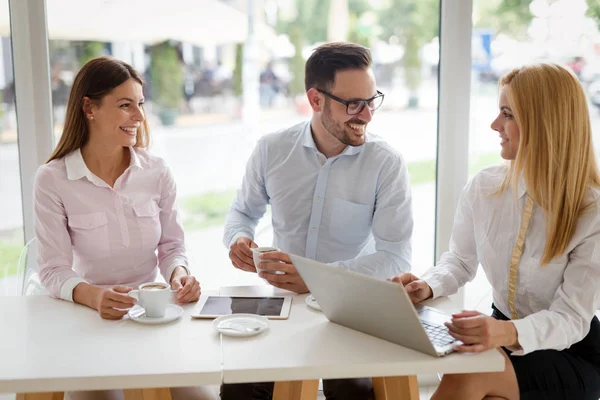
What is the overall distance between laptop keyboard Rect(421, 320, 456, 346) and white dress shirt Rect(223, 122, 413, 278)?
0.60 m

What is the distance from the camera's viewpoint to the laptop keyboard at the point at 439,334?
1577 mm

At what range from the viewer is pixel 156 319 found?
68.2 inches

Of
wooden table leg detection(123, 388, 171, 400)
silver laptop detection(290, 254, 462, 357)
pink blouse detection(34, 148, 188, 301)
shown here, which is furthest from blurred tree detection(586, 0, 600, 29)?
wooden table leg detection(123, 388, 171, 400)

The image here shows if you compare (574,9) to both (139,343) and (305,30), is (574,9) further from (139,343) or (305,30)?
(139,343)

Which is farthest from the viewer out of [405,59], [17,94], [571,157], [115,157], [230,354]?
[405,59]

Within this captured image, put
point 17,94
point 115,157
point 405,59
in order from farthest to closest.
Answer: point 405,59
point 17,94
point 115,157

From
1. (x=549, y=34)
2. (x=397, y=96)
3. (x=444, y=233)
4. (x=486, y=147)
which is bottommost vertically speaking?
(x=444, y=233)

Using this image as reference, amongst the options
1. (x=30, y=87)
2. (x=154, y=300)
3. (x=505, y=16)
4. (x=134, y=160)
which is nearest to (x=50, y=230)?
(x=134, y=160)

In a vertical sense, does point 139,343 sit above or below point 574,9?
below

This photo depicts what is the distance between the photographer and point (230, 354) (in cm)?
153

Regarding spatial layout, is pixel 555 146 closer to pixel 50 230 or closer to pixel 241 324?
pixel 241 324

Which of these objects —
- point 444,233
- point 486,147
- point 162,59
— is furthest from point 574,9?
point 162,59

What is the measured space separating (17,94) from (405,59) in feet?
5.34

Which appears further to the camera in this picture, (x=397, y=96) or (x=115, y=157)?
(x=397, y=96)
